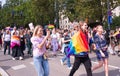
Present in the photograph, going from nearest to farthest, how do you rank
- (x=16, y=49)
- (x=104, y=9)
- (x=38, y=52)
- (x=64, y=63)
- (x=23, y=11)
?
(x=38, y=52) < (x=64, y=63) < (x=16, y=49) < (x=104, y=9) < (x=23, y=11)

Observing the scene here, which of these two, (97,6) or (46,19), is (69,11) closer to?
(46,19)

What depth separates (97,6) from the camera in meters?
43.8

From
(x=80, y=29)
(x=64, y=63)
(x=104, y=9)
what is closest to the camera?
(x=80, y=29)

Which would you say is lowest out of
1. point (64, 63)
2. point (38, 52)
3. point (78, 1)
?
point (64, 63)

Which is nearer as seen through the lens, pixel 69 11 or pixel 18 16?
pixel 69 11

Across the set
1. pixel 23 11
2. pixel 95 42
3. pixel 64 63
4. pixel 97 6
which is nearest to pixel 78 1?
pixel 97 6

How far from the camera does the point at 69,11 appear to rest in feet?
197

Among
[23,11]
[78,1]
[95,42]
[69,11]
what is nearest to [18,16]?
[23,11]

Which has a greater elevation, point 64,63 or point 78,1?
point 78,1

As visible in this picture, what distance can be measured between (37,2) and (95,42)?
159 feet

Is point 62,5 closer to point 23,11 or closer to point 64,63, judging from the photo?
point 23,11

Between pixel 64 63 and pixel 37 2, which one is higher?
pixel 37 2

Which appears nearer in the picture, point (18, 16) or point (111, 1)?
point (111, 1)

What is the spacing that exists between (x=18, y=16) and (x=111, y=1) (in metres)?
52.8
